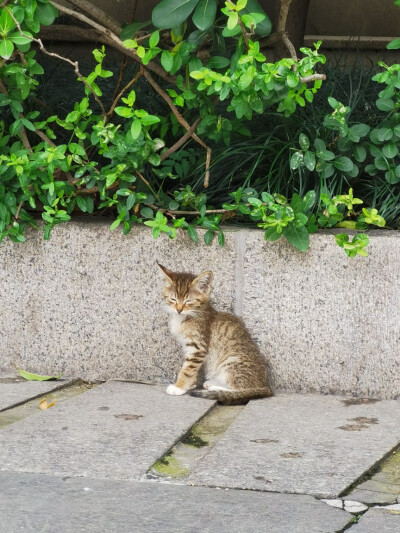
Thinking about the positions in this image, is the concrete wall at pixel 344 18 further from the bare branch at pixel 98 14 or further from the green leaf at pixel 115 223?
the green leaf at pixel 115 223

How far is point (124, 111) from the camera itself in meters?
5.14

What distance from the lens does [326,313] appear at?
5336 mm

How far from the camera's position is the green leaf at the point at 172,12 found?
4789 millimetres

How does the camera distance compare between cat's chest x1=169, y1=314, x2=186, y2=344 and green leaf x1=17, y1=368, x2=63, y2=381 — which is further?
green leaf x1=17, y1=368, x2=63, y2=381

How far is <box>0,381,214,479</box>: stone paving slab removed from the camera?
4.04 metres

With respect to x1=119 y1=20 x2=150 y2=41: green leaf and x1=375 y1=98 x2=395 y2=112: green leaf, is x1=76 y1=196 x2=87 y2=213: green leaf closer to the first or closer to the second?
x1=119 y1=20 x2=150 y2=41: green leaf

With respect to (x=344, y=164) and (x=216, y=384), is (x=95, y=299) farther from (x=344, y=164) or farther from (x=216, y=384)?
(x=344, y=164)

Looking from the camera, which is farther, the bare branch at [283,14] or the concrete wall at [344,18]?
→ the concrete wall at [344,18]

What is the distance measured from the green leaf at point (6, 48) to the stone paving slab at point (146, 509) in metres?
2.21

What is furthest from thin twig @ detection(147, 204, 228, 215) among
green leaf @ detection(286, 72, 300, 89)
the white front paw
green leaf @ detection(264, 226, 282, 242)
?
the white front paw

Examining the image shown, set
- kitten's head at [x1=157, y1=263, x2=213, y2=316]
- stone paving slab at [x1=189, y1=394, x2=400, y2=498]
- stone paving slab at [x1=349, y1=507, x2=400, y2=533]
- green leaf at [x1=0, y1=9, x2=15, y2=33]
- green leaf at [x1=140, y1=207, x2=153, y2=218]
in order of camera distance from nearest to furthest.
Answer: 1. stone paving slab at [x1=349, y1=507, x2=400, y2=533]
2. stone paving slab at [x1=189, y1=394, x2=400, y2=498]
3. green leaf at [x1=0, y1=9, x2=15, y2=33]
4. kitten's head at [x1=157, y1=263, x2=213, y2=316]
5. green leaf at [x1=140, y1=207, x2=153, y2=218]

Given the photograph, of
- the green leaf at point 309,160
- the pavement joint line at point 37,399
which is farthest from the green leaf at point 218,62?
the pavement joint line at point 37,399

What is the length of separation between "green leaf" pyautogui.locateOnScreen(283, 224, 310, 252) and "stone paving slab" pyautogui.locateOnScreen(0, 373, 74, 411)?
5.36 ft

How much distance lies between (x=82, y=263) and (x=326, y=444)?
207cm
